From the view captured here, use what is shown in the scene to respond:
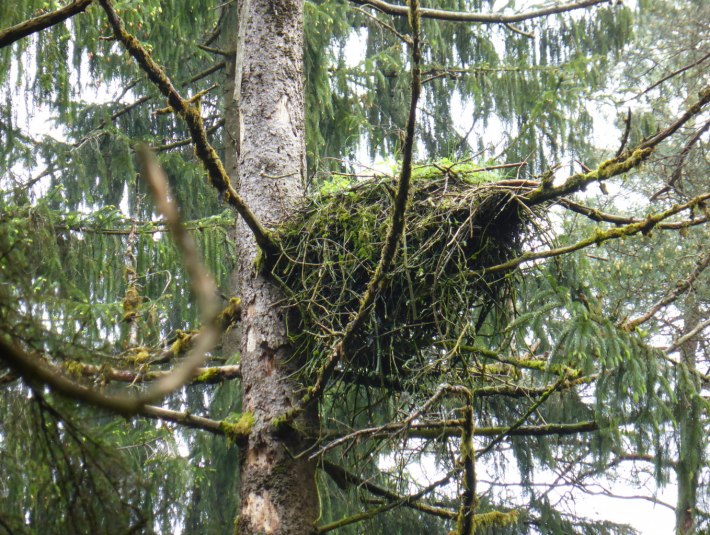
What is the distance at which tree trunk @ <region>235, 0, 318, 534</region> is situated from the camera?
3.22 metres

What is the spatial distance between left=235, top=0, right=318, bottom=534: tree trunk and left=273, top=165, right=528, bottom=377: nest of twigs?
14cm

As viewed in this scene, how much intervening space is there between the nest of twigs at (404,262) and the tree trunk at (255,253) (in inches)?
5.4

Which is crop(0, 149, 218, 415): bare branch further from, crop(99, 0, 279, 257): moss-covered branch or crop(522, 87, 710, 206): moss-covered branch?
crop(522, 87, 710, 206): moss-covered branch

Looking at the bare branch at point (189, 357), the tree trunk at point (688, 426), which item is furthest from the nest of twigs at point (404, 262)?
the bare branch at point (189, 357)

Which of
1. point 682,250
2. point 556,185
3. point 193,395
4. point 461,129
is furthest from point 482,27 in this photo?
point 556,185

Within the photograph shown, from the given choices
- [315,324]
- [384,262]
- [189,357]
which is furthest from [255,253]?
[189,357]

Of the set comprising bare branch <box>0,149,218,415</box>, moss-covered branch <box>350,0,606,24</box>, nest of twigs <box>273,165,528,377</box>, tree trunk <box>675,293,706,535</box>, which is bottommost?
bare branch <box>0,149,218,415</box>

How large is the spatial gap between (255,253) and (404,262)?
2.59ft

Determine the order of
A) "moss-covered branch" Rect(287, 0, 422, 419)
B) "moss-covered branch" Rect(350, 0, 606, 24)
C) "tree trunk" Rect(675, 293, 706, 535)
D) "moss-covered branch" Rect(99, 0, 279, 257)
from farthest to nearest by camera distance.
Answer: "moss-covered branch" Rect(350, 0, 606, 24), "tree trunk" Rect(675, 293, 706, 535), "moss-covered branch" Rect(99, 0, 279, 257), "moss-covered branch" Rect(287, 0, 422, 419)

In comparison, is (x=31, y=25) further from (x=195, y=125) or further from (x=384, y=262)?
(x=384, y=262)

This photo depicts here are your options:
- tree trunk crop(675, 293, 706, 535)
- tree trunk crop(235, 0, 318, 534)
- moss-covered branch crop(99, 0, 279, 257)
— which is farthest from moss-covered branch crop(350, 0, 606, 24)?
tree trunk crop(675, 293, 706, 535)

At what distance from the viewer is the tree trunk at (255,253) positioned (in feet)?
10.6

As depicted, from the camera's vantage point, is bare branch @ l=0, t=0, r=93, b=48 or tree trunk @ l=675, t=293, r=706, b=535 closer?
bare branch @ l=0, t=0, r=93, b=48

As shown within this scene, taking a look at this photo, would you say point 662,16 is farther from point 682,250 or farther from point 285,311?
point 285,311
